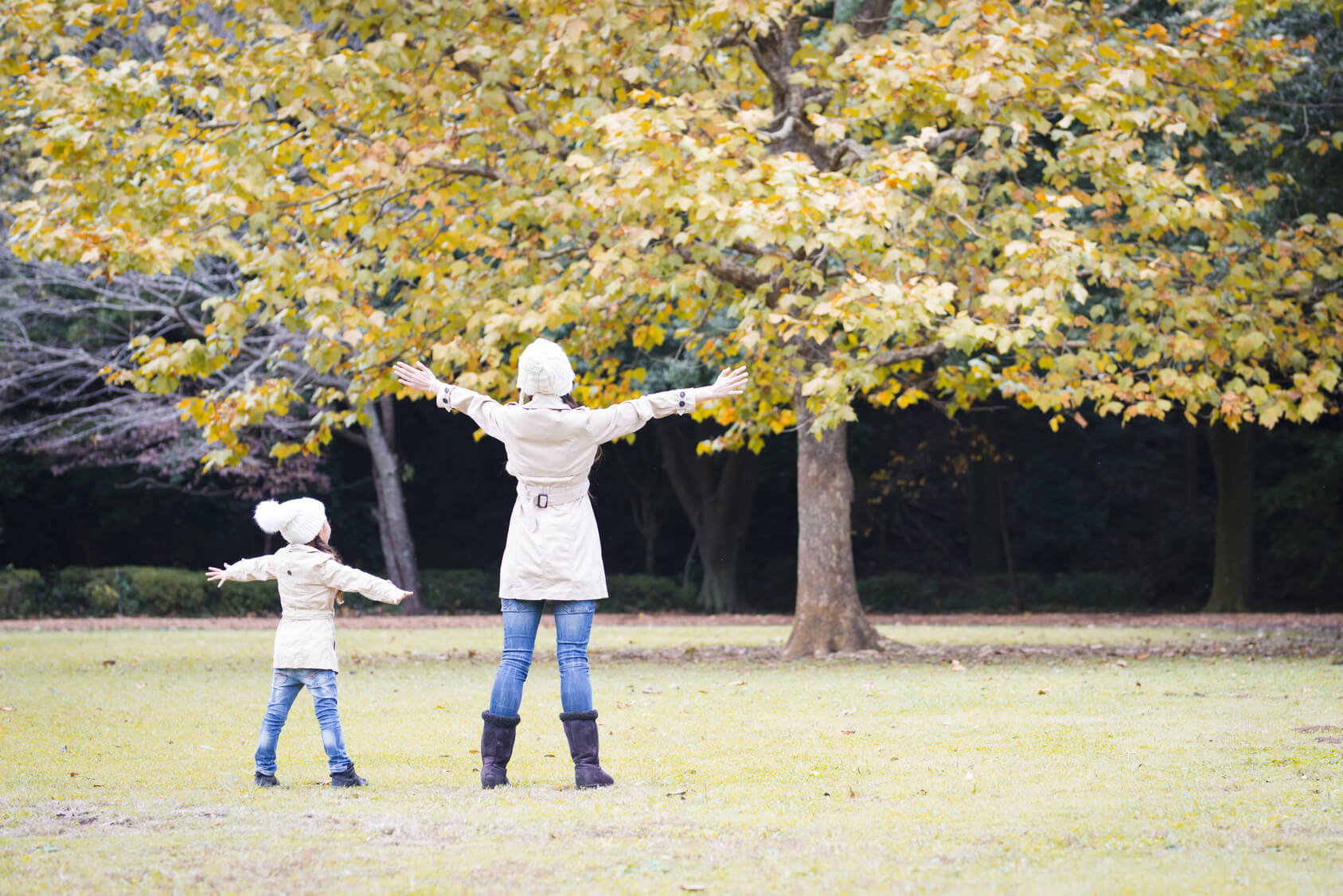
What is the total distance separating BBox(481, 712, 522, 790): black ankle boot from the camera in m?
6.22

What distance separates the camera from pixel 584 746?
244 inches

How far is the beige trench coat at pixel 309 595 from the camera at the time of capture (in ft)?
21.2

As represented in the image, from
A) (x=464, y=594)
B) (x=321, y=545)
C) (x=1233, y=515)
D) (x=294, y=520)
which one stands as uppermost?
(x=1233, y=515)

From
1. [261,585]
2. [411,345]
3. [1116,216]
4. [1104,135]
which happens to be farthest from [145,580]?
[1104,135]

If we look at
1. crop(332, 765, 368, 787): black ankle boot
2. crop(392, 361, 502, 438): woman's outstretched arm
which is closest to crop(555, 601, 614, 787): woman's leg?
crop(392, 361, 502, 438): woman's outstretched arm

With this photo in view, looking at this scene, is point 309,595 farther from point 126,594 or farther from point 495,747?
point 126,594

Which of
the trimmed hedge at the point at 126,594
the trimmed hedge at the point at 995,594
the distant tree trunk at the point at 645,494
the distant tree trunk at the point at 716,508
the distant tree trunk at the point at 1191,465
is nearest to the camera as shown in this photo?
the trimmed hedge at the point at 126,594

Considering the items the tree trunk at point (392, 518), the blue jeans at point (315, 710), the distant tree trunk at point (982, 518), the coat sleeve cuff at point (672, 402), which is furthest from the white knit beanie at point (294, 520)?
the distant tree trunk at point (982, 518)

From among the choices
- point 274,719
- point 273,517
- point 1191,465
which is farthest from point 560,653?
point 1191,465

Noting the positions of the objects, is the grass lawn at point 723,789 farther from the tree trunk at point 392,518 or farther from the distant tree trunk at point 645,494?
the distant tree trunk at point 645,494

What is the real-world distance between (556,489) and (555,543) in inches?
9.9

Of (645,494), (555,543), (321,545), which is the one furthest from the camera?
(645,494)

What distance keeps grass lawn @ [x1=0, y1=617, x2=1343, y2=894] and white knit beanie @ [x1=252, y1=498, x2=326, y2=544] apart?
119cm

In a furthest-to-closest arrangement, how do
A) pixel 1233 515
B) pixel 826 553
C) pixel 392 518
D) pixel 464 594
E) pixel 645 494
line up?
pixel 645 494
pixel 464 594
pixel 392 518
pixel 1233 515
pixel 826 553
